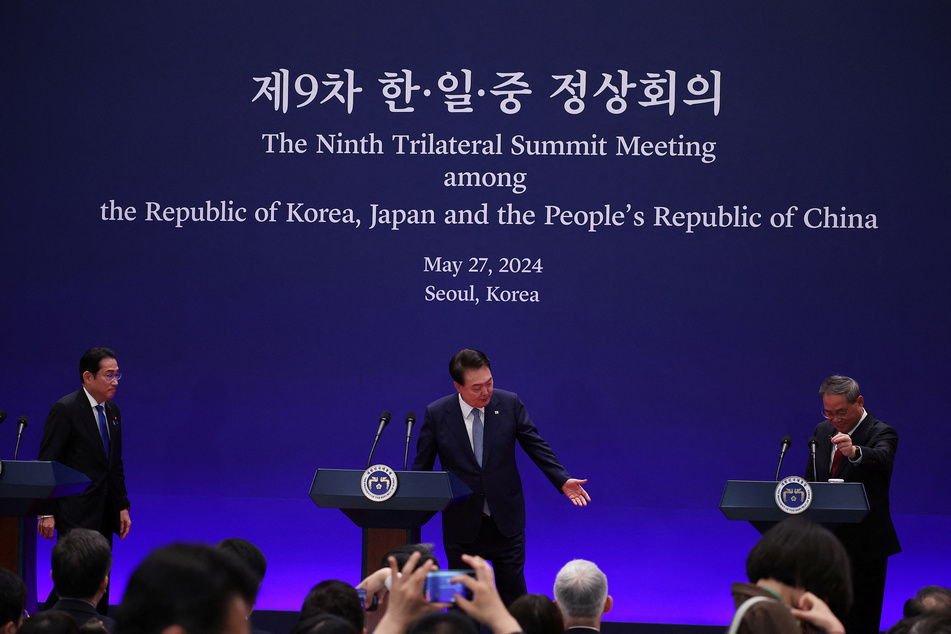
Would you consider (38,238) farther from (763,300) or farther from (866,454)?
(866,454)

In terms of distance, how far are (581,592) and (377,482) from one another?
4.49 feet

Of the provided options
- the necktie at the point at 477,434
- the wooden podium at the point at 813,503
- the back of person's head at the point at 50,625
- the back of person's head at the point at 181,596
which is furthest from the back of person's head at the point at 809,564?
the necktie at the point at 477,434

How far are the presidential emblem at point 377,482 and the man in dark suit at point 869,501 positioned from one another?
1.95m

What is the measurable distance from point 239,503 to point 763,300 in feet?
11.4

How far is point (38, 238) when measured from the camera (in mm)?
6773

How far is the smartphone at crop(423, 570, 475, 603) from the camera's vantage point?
2.14 metres

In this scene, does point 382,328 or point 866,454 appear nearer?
point 866,454

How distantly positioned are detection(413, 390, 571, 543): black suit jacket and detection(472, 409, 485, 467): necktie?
0.04 m

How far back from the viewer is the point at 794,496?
4.45 m

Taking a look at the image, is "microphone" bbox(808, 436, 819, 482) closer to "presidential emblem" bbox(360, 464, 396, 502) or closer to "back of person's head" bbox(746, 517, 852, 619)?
"presidential emblem" bbox(360, 464, 396, 502)

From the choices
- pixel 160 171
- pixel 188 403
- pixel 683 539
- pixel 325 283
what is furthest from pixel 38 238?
pixel 683 539

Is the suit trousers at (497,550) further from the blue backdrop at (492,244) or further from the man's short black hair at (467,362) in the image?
the blue backdrop at (492,244)

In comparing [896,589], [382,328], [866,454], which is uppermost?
[382,328]

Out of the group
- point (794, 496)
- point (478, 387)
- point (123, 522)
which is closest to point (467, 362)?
point (478, 387)
